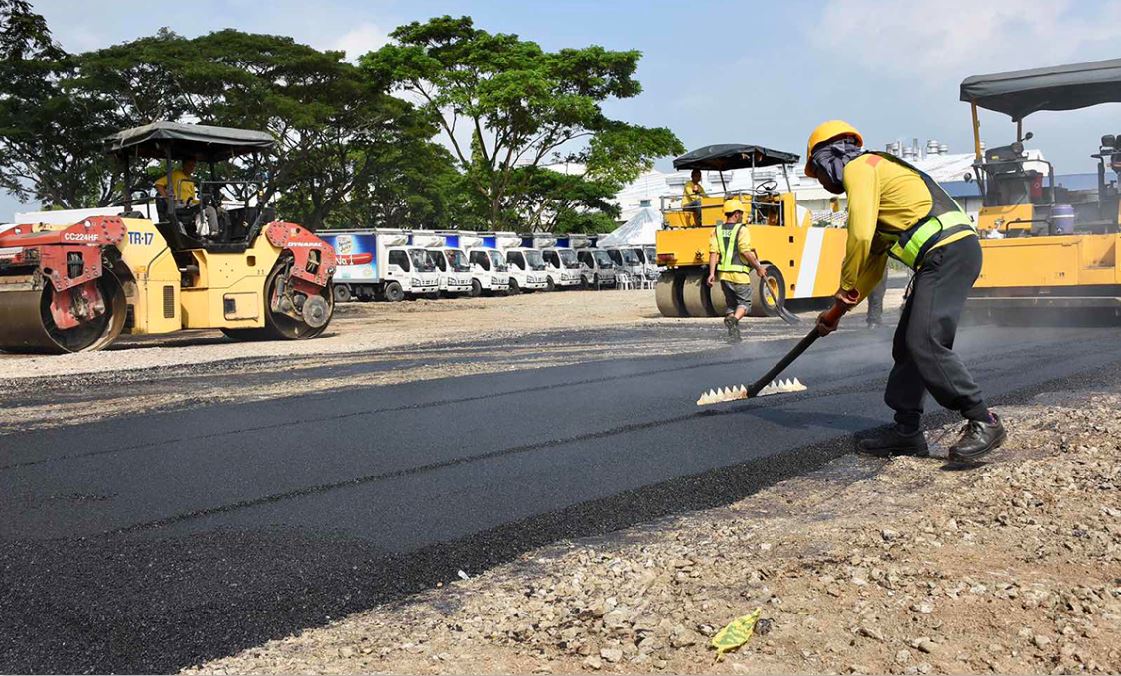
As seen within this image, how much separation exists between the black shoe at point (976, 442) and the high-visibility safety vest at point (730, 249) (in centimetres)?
772

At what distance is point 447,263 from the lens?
35.8m

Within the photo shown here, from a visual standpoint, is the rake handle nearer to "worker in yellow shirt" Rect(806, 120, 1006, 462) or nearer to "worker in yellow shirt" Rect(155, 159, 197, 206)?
"worker in yellow shirt" Rect(806, 120, 1006, 462)

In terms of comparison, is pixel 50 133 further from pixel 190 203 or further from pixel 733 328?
pixel 733 328

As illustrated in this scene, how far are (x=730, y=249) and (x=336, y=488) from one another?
850 cm

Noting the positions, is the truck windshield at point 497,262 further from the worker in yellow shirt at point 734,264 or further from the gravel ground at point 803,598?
the gravel ground at point 803,598

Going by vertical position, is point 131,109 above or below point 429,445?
above

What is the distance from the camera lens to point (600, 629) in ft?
10.3

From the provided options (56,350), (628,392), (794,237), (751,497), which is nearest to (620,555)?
(751,497)

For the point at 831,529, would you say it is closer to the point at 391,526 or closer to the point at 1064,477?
the point at 1064,477

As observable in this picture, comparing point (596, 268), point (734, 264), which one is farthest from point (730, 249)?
point (596, 268)

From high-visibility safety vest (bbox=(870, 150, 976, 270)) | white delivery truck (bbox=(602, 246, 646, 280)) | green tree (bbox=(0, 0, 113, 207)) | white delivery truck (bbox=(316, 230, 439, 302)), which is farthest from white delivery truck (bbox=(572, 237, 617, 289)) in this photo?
high-visibility safety vest (bbox=(870, 150, 976, 270))

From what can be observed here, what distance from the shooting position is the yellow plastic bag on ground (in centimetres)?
294

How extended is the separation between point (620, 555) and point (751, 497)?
112 cm

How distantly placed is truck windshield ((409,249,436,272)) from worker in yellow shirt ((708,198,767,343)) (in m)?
22.0
